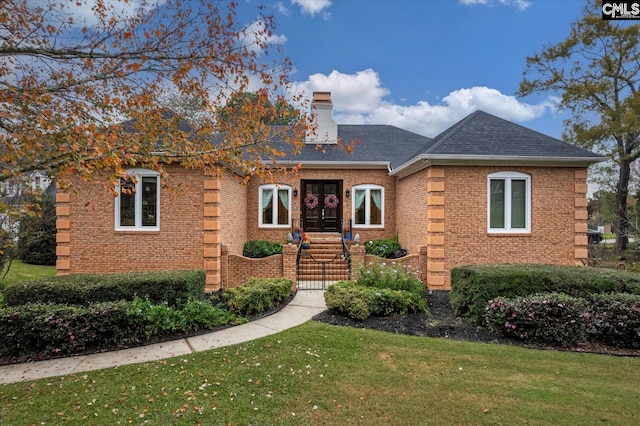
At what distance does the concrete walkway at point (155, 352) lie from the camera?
16.6 ft

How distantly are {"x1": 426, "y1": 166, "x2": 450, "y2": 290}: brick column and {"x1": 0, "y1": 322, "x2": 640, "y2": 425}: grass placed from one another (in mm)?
4588

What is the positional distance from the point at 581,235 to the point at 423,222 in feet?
15.4

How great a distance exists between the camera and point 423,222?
1127 cm

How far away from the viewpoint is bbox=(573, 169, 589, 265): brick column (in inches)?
413

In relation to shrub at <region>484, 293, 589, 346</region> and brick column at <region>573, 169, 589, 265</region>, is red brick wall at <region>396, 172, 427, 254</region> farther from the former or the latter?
shrub at <region>484, 293, 589, 346</region>

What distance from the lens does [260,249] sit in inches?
547

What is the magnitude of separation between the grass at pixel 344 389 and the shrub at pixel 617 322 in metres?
0.64

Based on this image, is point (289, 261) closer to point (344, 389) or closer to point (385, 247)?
point (385, 247)

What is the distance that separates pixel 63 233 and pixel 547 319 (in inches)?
478

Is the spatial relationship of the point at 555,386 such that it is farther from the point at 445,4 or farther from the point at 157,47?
the point at 445,4

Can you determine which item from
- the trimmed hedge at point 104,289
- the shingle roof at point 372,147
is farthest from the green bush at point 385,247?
the trimmed hedge at point 104,289

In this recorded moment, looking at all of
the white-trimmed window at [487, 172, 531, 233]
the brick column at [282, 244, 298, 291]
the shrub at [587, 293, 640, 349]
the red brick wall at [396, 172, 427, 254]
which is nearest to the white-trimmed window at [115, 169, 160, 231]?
the brick column at [282, 244, 298, 291]

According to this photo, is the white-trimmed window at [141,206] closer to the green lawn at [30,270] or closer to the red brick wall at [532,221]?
the green lawn at [30,270]

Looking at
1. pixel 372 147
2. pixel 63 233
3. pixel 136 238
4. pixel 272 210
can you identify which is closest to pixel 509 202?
pixel 372 147
